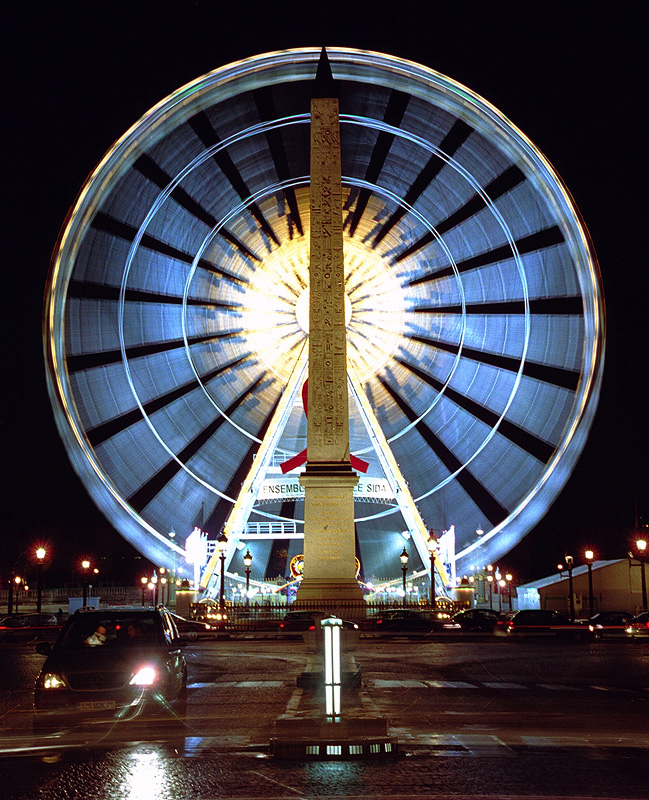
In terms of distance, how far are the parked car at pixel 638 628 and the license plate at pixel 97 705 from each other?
72.2 feet

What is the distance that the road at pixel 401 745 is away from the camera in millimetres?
6008

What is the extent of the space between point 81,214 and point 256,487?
11.4 m

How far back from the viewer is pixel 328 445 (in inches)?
1045

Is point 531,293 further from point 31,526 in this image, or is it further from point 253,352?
point 31,526

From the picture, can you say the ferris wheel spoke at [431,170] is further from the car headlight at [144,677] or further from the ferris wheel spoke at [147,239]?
the car headlight at [144,677]

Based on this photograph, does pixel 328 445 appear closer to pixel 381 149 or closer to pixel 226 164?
pixel 226 164

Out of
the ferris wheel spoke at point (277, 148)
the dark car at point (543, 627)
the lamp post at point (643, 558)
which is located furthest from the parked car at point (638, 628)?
the ferris wheel spoke at point (277, 148)

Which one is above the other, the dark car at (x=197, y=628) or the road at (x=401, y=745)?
the dark car at (x=197, y=628)

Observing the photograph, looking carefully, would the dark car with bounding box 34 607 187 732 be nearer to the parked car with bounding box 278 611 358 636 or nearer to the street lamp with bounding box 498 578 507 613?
the parked car with bounding box 278 611 358 636

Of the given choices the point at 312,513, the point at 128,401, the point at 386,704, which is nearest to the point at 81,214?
the point at 128,401

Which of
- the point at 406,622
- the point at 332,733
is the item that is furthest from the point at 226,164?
the point at 332,733

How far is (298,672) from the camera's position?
14539mm

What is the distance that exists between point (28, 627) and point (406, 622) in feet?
44.3

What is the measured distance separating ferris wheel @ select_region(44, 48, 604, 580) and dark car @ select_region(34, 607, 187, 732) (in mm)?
19327
